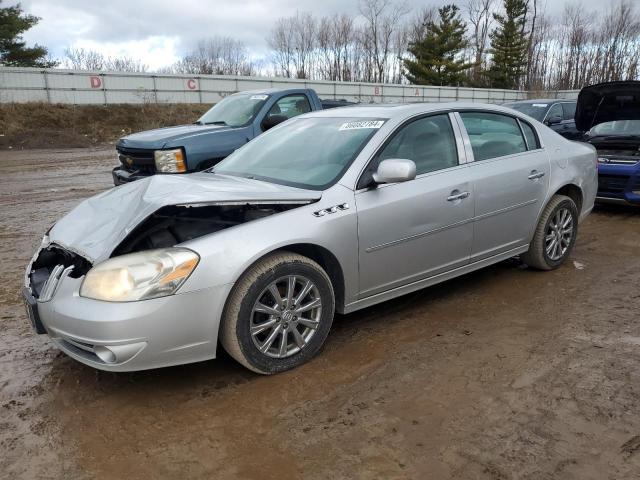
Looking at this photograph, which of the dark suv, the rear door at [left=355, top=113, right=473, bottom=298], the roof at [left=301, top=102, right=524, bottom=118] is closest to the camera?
the rear door at [left=355, top=113, right=473, bottom=298]

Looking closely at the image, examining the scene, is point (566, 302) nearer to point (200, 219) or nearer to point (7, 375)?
point (200, 219)

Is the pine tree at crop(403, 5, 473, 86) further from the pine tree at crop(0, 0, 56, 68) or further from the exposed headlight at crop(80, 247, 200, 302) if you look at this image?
the exposed headlight at crop(80, 247, 200, 302)

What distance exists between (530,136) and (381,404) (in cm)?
313

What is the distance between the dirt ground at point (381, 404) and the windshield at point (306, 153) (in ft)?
3.81

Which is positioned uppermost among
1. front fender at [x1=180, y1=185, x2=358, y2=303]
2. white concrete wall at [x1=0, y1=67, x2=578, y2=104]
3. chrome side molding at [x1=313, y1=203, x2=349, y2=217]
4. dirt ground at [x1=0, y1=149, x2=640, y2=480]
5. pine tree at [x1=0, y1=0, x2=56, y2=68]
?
pine tree at [x1=0, y1=0, x2=56, y2=68]

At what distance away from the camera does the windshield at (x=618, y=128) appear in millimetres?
8164

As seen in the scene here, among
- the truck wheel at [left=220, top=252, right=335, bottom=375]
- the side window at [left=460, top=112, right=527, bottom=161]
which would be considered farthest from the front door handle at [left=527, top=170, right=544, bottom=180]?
the truck wheel at [left=220, top=252, right=335, bottom=375]

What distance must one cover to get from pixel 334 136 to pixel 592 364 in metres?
2.34

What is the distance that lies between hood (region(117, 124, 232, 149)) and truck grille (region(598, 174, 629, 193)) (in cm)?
539

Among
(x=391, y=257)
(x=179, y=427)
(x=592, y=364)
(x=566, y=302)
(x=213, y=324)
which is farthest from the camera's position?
(x=566, y=302)

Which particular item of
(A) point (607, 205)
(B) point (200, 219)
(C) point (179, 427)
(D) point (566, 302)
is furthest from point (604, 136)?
(C) point (179, 427)

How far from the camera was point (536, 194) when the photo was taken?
462cm

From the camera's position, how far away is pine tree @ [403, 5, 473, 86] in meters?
52.5

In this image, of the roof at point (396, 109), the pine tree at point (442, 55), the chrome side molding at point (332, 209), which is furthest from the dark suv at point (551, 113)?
the pine tree at point (442, 55)
